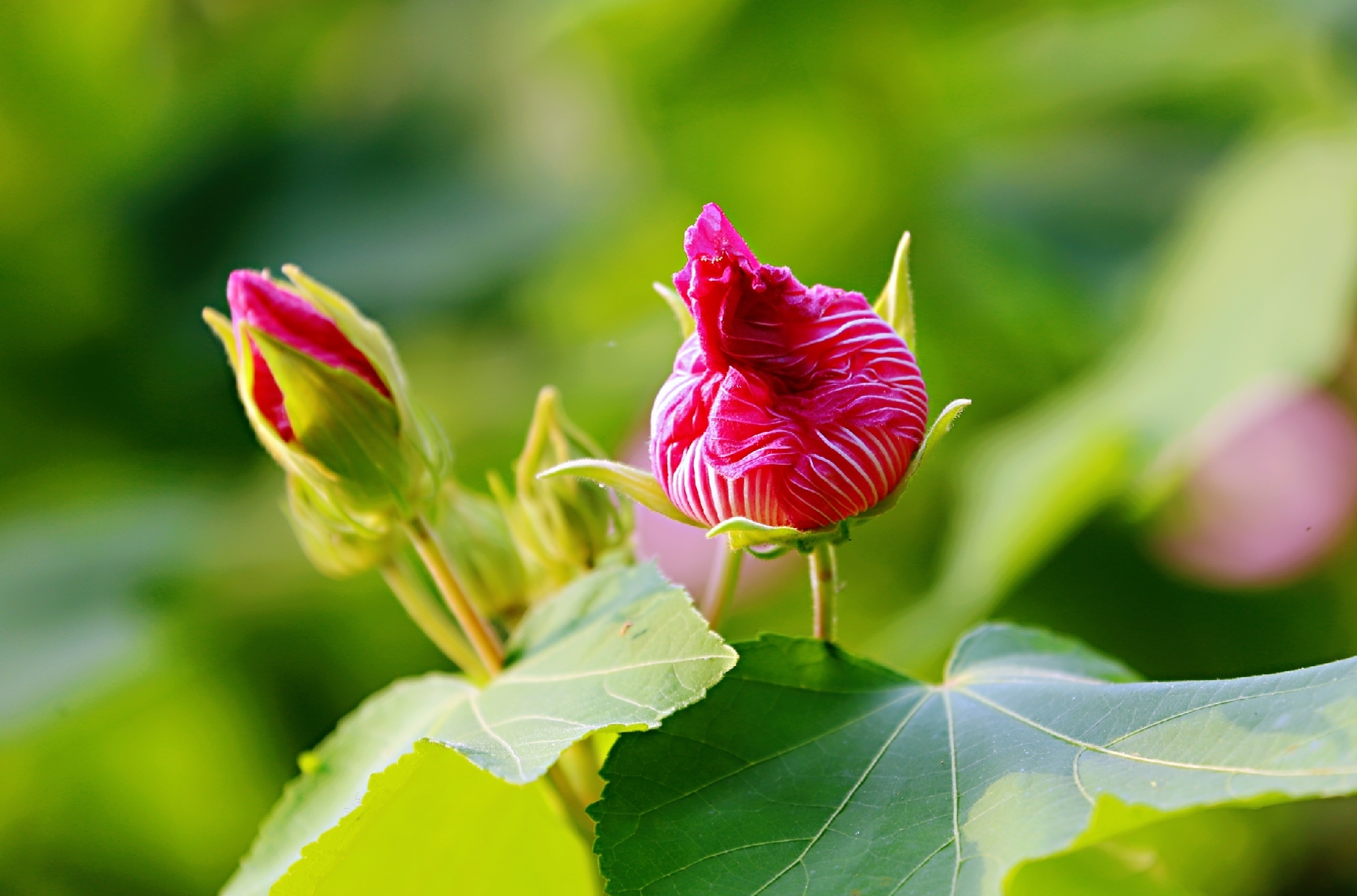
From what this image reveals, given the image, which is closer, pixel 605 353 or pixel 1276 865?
pixel 1276 865

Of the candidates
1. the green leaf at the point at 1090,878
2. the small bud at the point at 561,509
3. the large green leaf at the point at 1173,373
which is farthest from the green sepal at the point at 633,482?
the large green leaf at the point at 1173,373

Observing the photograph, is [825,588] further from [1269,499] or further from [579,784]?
[1269,499]

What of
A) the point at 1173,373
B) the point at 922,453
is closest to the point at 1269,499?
the point at 1173,373

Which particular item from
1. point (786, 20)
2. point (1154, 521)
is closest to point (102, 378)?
point (786, 20)

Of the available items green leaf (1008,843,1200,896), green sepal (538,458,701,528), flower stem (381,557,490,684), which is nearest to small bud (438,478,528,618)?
flower stem (381,557,490,684)

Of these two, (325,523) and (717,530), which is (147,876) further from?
(717,530)

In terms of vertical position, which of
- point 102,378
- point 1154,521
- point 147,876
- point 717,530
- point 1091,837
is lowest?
point 1154,521

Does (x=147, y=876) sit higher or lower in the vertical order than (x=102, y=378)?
lower
